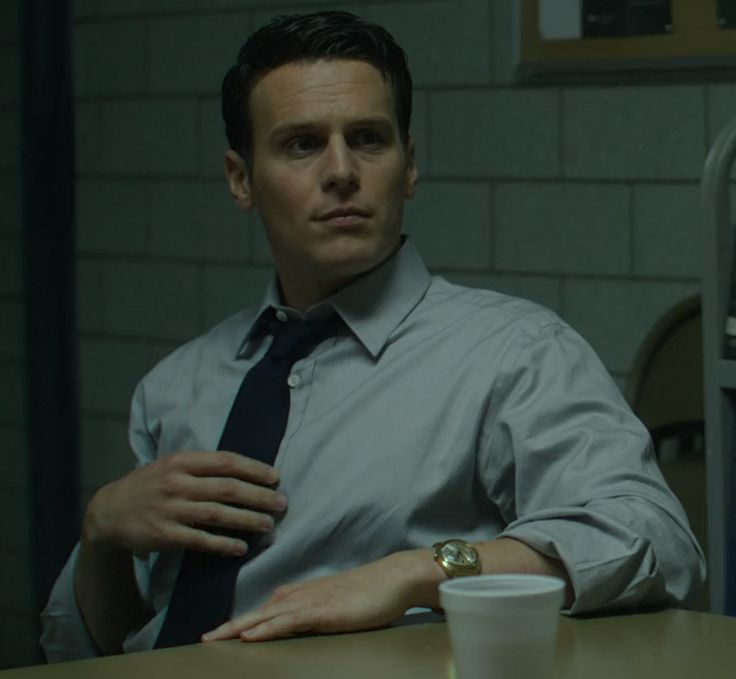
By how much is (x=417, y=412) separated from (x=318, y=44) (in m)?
0.50

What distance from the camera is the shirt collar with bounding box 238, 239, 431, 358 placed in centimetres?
200

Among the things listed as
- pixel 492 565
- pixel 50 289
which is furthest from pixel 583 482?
pixel 50 289

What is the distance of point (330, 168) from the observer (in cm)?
198

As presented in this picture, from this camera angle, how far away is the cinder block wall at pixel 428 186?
9.67 ft

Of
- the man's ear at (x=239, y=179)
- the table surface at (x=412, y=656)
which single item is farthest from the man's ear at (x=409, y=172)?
the table surface at (x=412, y=656)

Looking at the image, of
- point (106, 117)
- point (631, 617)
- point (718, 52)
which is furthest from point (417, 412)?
point (106, 117)

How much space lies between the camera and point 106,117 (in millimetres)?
3943

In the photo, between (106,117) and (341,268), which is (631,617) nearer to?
(341,268)

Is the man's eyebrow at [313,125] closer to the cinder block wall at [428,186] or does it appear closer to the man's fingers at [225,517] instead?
the man's fingers at [225,517]

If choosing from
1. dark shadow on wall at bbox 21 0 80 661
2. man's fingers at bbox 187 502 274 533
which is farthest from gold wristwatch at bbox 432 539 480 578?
dark shadow on wall at bbox 21 0 80 661

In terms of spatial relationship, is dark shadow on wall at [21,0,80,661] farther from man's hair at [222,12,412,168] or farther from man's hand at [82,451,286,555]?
man's hand at [82,451,286,555]

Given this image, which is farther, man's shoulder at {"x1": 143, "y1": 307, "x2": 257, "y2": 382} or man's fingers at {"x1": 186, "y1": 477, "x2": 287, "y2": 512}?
man's shoulder at {"x1": 143, "y1": 307, "x2": 257, "y2": 382}

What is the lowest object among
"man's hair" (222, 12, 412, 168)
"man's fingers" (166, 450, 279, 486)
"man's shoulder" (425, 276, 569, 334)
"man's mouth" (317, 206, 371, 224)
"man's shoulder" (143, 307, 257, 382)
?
"man's fingers" (166, 450, 279, 486)

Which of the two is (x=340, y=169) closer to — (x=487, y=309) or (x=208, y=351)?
(x=487, y=309)
